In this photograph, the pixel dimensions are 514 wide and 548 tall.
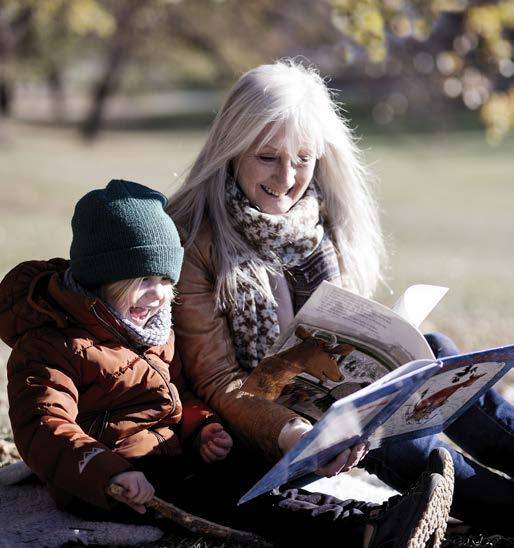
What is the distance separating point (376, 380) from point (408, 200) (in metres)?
19.0

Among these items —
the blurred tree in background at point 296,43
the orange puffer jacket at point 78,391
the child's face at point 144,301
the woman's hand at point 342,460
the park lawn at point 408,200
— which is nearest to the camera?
the orange puffer jacket at point 78,391

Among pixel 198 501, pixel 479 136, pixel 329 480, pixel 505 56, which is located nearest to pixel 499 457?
pixel 329 480

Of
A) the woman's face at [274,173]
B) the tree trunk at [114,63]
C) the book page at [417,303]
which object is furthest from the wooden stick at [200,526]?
the tree trunk at [114,63]

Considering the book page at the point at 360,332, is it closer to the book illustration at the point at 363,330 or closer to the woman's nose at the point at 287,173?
the book illustration at the point at 363,330

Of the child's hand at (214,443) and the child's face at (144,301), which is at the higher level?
the child's face at (144,301)

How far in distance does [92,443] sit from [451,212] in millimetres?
17563

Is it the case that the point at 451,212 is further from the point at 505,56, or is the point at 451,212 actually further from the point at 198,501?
the point at 198,501

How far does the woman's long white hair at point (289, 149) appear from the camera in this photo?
121 inches

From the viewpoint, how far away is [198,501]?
9.19 ft

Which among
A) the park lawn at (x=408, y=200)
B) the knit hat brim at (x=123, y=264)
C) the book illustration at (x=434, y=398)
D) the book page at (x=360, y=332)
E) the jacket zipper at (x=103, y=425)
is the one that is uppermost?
the knit hat brim at (x=123, y=264)

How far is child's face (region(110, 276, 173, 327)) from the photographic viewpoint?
2742 millimetres

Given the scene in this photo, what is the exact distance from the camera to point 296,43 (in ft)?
73.9

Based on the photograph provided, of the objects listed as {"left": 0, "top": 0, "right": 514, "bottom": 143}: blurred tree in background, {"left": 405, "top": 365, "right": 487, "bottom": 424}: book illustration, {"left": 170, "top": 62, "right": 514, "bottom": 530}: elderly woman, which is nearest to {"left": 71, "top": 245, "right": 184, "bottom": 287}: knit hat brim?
{"left": 170, "top": 62, "right": 514, "bottom": 530}: elderly woman

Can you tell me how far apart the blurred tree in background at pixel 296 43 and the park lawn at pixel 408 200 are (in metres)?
1.08
